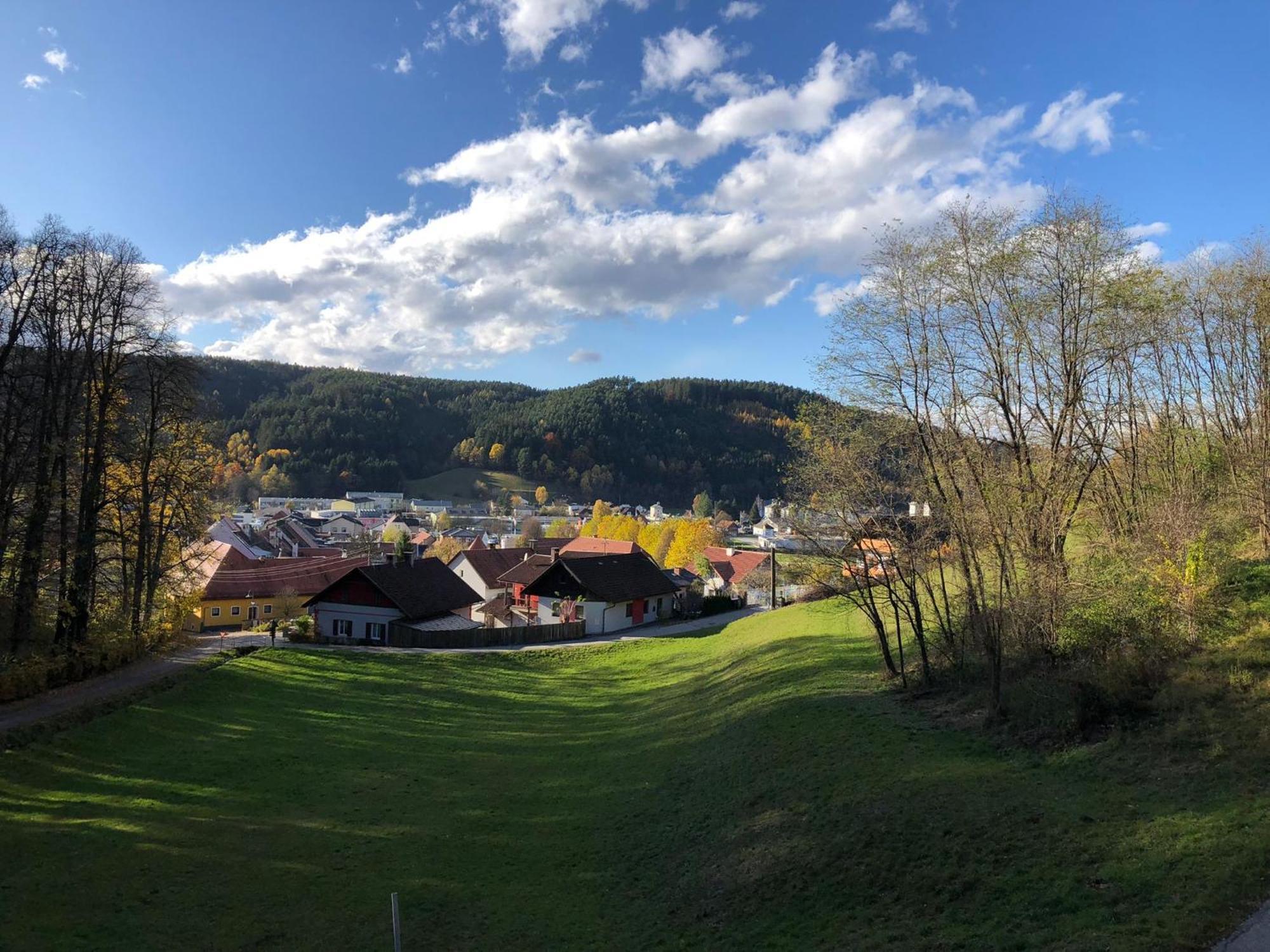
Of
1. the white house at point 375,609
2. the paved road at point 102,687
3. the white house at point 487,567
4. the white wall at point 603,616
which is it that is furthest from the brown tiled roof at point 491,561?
the paved road at point 102,687

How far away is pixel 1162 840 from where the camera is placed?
908cm

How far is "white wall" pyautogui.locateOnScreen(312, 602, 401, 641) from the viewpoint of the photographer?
41.6m

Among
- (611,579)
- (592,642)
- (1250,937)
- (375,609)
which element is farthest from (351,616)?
(1250,937)

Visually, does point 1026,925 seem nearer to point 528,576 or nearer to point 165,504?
point 165,504

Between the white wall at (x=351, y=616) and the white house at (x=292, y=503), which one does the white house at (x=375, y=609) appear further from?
the white house at (x=292, y=503)

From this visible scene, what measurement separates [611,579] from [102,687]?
3030 centimetres

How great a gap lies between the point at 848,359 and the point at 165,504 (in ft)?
94.0

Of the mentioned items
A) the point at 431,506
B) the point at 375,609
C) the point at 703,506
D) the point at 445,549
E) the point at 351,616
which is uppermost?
the point at 431,506

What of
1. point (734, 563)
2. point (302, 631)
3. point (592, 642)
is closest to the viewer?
point (302, 631)

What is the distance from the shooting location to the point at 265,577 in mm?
53219

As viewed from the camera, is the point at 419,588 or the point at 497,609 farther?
the point at 497,609

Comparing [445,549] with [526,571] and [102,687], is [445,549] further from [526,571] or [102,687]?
[102,687]

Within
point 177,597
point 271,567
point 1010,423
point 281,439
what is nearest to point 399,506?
point 281,439

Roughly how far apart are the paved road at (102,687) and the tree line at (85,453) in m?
1.60
